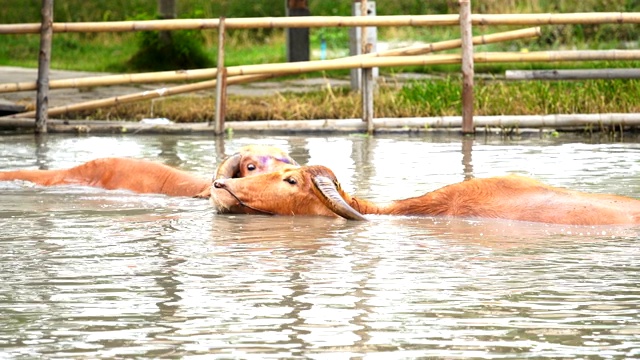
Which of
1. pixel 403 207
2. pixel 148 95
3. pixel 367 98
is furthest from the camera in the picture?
pixel 148 95

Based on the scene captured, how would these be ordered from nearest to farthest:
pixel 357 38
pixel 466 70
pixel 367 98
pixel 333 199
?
1. pixel 333 199
2. pixel 466 70
3. pixel 367 98
4. pixel 357 38

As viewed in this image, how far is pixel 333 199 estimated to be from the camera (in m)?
6.14

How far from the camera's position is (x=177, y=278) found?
4.95 m

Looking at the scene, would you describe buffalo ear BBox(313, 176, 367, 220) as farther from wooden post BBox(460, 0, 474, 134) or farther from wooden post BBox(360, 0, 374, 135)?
wooden post BBox(360, 0, 374, 135)

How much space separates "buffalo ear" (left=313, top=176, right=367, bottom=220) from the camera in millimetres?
6133

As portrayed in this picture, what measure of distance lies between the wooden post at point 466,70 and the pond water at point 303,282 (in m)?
3.28

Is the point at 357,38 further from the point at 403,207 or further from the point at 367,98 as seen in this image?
the point at 403,207

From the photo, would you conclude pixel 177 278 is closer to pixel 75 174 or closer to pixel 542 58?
pixel 75 174

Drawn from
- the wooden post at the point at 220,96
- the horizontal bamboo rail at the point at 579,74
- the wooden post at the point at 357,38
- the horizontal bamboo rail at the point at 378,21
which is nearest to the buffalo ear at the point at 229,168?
the wooden post at the point at 220,96

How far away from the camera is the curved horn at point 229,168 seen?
22.3 ft

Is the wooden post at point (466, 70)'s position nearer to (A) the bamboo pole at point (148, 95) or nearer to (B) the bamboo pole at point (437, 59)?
(B) the bamboo pole at point (437, 59)

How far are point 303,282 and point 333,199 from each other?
Answer: 1.34 metres

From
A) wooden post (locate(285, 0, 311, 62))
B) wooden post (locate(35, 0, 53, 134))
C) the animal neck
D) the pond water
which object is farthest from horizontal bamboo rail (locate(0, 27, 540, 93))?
the animal neck

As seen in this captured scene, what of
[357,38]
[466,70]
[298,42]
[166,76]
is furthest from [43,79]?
[298,42]
